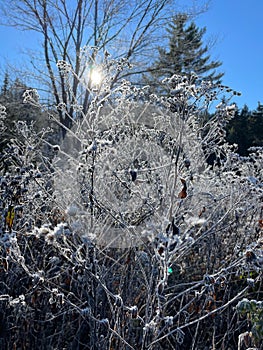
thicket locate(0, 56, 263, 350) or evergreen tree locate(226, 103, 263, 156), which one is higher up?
evergreen tree locate(226, 103, 263, 156)

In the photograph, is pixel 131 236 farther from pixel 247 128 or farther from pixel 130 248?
pixel 247 128

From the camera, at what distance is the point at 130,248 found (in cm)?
220

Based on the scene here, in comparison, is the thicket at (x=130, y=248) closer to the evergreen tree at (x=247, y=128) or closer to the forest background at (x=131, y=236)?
the forest background at (x=131, y=236)

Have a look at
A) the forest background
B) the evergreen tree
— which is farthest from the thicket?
the evergreen tree

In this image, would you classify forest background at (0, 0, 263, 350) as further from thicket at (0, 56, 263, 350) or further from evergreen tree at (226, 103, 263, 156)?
evergreen tree at (226, 103, 263, 156)

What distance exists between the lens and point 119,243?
230cm

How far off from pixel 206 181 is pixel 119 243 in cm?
106

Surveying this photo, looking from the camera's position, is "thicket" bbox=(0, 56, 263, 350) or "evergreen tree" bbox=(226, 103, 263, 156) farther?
"evergreen tree" bbox=(226, 103, 263, 156)

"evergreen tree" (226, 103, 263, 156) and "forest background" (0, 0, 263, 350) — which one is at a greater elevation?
"evergreen tree" (226, 103, 263, 156)

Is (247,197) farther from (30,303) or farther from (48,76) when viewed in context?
(48,76)

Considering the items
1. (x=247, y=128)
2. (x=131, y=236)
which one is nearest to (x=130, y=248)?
(x=131, y=236)

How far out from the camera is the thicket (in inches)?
62.8

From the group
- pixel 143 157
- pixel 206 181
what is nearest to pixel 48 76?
pixel 143 157

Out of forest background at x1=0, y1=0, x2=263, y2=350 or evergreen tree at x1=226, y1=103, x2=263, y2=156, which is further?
evergreen tree at x1=226, y1=103, x2=263, y2=156
